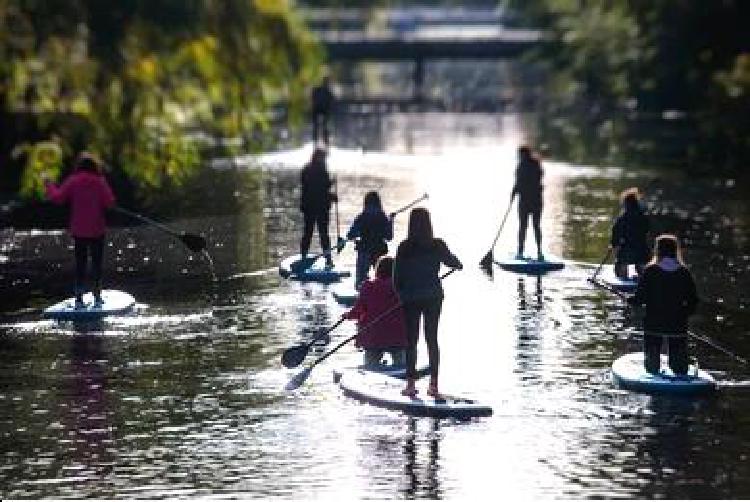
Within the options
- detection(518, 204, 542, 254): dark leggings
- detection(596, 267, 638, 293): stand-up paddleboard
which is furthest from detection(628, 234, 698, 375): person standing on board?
detection(518, 204, 542, 254): dark leggings

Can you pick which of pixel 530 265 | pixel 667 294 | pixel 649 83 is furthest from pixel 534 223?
pixel 649 83

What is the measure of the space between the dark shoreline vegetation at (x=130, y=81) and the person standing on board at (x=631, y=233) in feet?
39.9

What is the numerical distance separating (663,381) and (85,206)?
26.4 ft

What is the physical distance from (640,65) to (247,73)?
41.2m

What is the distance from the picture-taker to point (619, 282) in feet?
81.5

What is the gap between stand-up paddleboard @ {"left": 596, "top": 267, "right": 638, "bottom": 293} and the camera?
24.6 metres

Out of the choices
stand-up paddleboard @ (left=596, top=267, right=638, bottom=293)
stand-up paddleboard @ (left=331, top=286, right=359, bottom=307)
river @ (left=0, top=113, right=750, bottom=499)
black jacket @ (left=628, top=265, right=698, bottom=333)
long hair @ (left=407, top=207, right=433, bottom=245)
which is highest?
long hair @ (left=407, top=207, right=433, bottom=245)

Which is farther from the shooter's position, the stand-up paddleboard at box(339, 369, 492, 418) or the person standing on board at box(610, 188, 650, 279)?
the person standing on board at box(610, 188, 650, 279)

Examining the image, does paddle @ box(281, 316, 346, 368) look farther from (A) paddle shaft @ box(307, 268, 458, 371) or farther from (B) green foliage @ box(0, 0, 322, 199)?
(B) green foliage @ box(0, 0, 322, 199)

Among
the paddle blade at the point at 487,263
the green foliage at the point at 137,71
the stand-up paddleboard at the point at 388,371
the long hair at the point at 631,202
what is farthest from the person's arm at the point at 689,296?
the green foliage at the point at 137,71

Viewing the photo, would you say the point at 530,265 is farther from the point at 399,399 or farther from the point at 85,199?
the point at 399,399

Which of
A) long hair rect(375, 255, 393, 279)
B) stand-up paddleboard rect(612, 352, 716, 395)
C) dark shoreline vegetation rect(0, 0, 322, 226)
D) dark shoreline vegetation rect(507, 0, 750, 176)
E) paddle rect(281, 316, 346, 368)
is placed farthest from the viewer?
dark shoreline vegetation rect(507, 0, 750, 176)

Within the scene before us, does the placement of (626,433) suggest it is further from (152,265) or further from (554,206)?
(554,206)

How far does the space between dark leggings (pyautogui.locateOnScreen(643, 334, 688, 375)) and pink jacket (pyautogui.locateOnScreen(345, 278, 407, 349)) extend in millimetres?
2365
